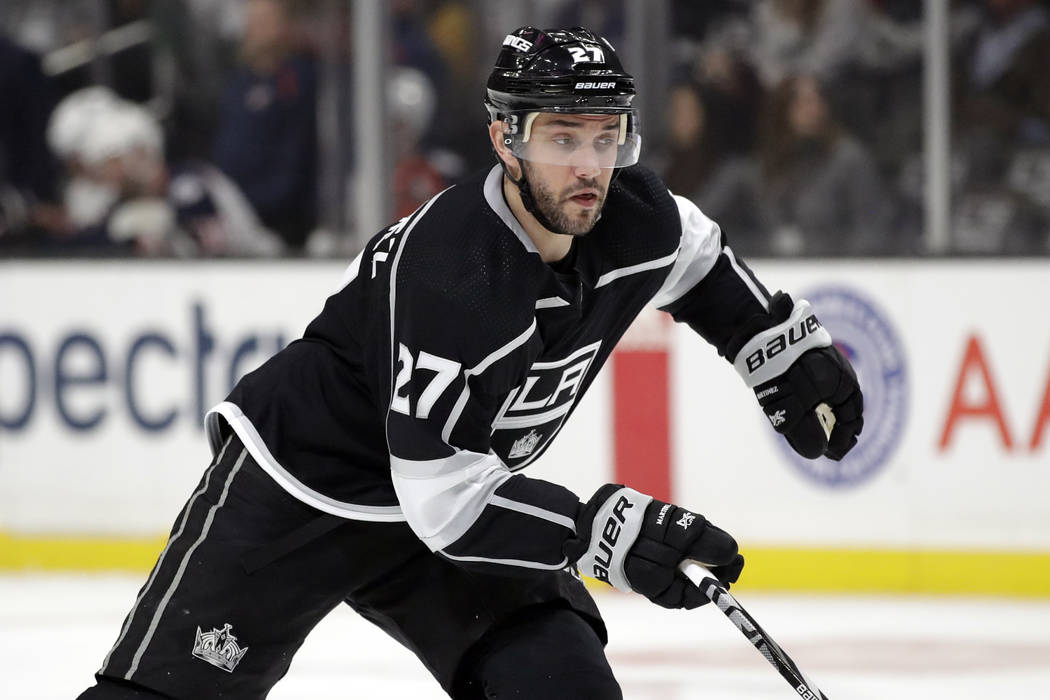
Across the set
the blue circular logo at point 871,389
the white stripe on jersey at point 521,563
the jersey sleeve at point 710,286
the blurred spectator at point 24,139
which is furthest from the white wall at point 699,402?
the white stripe on jersey at point 521,563

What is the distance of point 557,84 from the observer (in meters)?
2.42

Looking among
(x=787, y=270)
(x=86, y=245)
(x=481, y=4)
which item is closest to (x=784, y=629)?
(x=787, y=270)

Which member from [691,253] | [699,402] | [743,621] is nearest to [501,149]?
[691,253]

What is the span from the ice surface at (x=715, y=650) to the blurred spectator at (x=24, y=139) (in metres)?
1.35

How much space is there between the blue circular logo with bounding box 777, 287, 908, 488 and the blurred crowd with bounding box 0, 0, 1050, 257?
8.0 inches

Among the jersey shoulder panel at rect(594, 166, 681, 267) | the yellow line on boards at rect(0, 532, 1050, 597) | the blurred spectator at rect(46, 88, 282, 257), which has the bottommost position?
the yellow line on boards at rect(0, 532, 1050, 597)

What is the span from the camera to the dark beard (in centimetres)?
242

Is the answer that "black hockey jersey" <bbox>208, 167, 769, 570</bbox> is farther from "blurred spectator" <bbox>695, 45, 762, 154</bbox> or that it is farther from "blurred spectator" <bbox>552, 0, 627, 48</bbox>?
"blurred spectator" <bbox>552, 0, 627, 48</bbox>

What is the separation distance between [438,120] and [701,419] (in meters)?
1.33

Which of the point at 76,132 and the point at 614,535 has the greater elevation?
the point at 76,132

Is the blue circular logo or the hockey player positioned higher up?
the hockey player

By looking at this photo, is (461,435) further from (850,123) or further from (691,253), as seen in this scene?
(850,123)

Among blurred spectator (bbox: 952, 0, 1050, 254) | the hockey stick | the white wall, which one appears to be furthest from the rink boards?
the hockey stick

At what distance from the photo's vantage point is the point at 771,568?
503 centimetres
